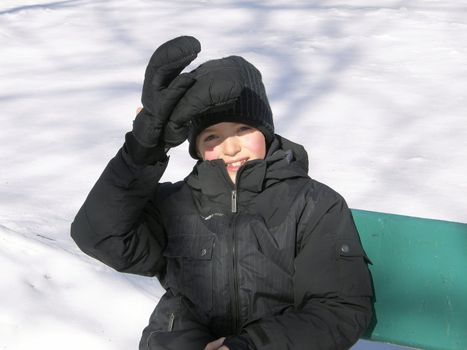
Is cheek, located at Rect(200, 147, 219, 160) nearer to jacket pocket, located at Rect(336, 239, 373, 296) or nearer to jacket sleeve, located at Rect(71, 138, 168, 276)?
jacket sleeve, located at Rect(71, 138, 168, 276)

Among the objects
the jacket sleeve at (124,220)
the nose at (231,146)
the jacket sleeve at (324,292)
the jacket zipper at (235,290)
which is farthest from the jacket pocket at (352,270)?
the jacket sleeve at (124,220)

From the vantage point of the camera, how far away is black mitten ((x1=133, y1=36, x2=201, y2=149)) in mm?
2297

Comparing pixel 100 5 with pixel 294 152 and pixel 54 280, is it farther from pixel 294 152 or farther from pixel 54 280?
pixel 294 152

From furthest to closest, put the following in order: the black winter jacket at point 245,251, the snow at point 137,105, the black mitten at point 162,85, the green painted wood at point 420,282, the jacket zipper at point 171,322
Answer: the snow at point 137,105, the green painted wood at point 420,282, the jacket zipper at point 171,322, the black winter jacket at point 245,251, the black mitten at point 162,85

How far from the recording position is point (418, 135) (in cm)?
564

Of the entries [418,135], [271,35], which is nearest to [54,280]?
[418,135]

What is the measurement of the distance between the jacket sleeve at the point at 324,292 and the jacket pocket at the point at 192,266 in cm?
18

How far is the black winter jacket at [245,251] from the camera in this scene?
243cm

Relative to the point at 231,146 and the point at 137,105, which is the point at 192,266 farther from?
the point at 137,105

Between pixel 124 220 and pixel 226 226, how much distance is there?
0.27m

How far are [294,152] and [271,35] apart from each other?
553 cm

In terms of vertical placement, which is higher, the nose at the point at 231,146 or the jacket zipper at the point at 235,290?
the nose at the point at 231,146

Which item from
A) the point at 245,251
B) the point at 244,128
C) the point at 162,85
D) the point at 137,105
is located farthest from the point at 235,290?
the point at 137,105

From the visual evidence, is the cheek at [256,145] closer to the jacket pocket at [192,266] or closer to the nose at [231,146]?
the nose at [231,146]
